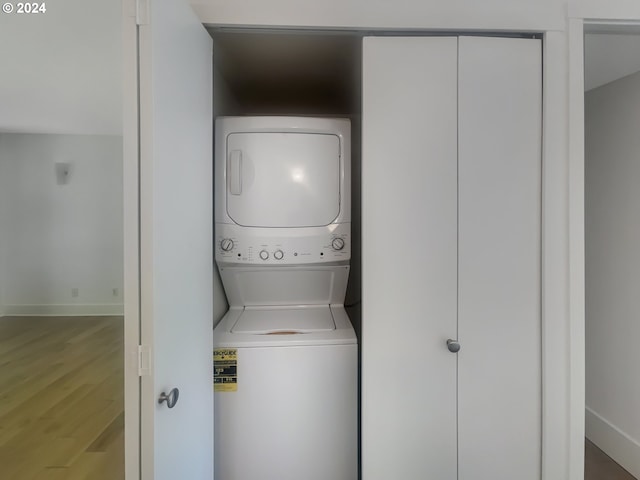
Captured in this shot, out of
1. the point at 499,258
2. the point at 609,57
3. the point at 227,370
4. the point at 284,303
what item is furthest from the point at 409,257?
the point at 609,57

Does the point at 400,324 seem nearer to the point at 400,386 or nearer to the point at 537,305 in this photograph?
the point at 400,386

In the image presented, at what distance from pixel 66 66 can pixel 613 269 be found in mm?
3030

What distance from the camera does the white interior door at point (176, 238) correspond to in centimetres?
87

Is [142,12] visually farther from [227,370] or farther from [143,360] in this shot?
[227,370]

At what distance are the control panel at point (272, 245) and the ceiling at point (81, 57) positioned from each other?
694 millimetres

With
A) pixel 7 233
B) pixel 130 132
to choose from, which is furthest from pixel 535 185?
pixel 7 233

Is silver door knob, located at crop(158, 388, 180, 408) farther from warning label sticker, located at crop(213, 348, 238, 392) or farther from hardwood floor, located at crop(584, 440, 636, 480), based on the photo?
hardwood floor, located at crop(584, 440, 636, 480)

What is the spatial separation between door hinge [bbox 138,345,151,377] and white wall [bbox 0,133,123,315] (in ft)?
0.59

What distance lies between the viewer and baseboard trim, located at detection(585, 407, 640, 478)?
5.94ft

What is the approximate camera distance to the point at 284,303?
1812 millimetres

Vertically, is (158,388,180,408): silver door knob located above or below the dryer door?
below

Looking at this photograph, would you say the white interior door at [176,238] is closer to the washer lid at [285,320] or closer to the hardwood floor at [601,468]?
the washer lid at [285,320]

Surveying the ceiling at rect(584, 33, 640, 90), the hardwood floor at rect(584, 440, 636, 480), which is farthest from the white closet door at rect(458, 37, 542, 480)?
the hardwood floor at rect(584, 440, 636, 480)

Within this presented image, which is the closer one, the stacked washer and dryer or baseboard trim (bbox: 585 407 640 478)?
the stacked washer and dryer
